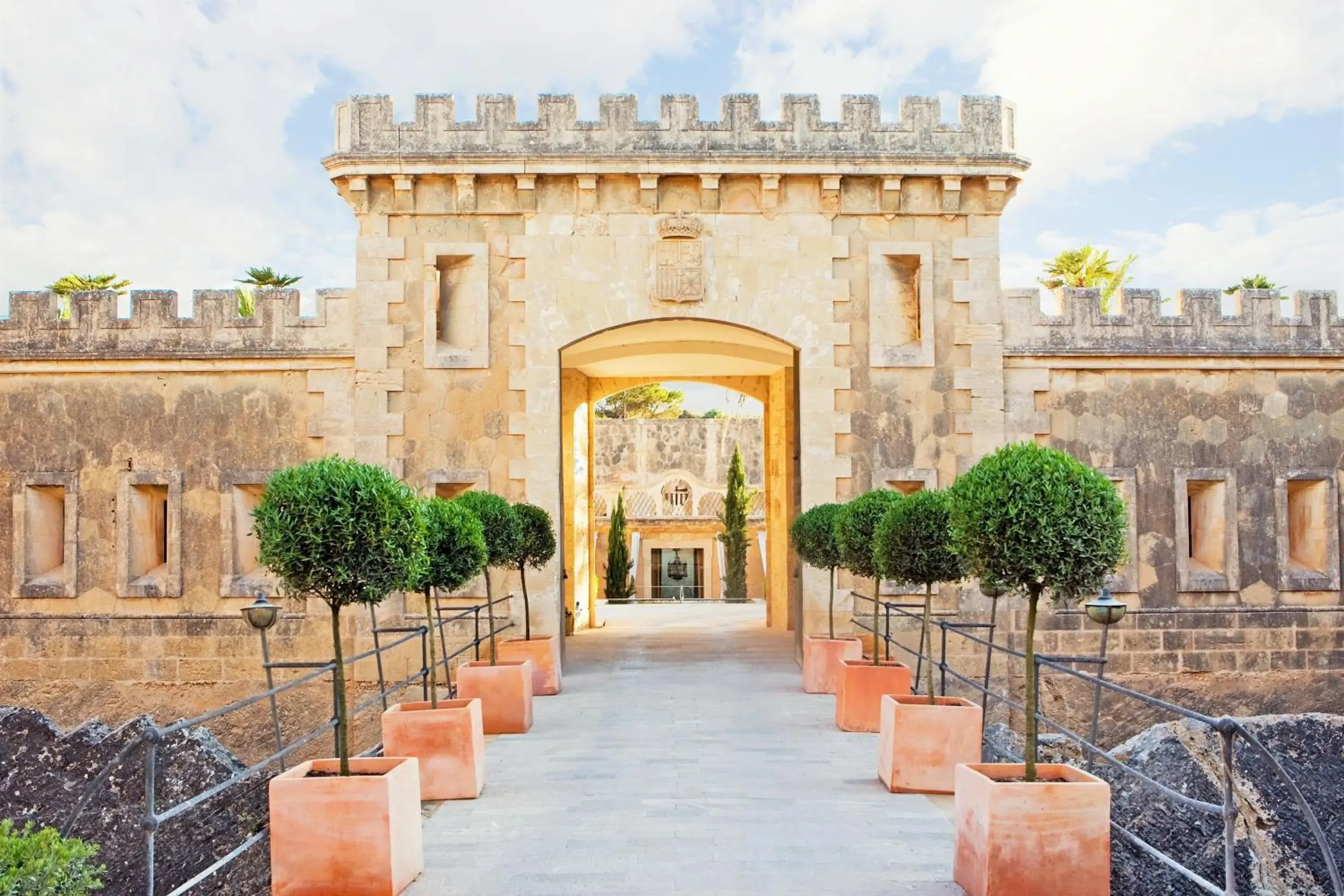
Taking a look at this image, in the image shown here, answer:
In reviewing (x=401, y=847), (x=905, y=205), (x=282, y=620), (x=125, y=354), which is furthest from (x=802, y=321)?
(x=401, y=847)

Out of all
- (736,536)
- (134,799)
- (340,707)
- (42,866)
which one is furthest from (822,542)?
(736,536)

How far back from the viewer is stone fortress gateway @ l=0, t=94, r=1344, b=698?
13195 mm

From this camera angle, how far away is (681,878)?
602 cm

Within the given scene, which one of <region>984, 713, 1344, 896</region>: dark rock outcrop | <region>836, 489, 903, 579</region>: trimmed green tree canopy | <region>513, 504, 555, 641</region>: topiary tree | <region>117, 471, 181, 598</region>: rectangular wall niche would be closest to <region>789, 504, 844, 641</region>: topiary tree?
<region>836, 489, 903, 579</region>: trimmed green tree canopy

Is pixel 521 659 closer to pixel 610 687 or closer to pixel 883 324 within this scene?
pixel 610 687

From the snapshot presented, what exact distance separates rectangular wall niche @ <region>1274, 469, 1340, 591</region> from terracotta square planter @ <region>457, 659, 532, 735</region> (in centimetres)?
876

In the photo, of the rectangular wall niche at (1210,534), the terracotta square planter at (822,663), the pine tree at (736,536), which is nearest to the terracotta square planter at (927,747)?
the terracotta square planter at (822,663)

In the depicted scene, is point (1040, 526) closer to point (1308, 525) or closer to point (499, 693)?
point (499, 693)

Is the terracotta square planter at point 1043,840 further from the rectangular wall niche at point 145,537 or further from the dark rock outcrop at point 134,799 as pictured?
the rectangular wall niche at point 145,537

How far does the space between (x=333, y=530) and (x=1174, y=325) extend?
10620mm

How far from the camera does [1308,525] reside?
1380 cm

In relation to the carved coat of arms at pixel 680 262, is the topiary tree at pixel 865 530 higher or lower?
lower

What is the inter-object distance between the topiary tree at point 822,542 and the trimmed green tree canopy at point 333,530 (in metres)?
5.23

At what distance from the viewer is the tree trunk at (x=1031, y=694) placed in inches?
224
